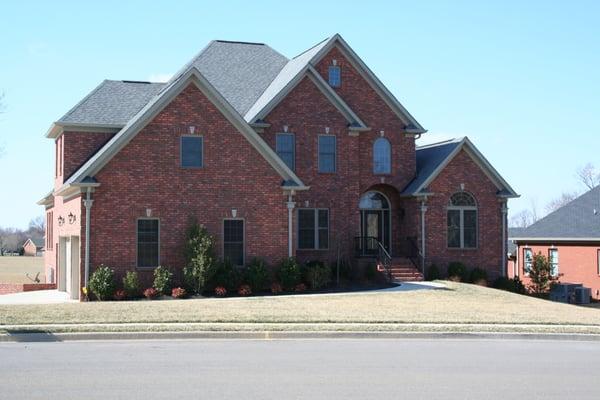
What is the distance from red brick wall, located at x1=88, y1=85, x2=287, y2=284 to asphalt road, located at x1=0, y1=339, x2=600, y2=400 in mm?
10306

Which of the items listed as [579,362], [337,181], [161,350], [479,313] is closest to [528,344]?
[579,362]

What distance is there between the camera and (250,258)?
92.3 feet

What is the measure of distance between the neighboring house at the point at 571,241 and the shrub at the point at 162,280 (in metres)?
20.7

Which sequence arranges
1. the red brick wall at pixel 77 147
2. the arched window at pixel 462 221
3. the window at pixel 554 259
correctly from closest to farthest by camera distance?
the red brick wall at pixel 77 147, the arched window at pixel 462 221, the window at pixel 554 259

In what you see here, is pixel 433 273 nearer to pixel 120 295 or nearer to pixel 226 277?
pixel 226 277

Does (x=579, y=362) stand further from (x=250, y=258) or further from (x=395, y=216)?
(x=395, y=216)

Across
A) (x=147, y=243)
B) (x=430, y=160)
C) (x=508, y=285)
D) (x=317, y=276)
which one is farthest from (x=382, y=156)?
(x=147, y=243)

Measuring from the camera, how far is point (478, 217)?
3506cm

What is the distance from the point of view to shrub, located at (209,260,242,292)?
2680cm

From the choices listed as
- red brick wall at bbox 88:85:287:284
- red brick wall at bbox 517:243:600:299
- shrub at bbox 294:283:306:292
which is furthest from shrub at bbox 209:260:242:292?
red brick wall at bbox 517:243:600:299

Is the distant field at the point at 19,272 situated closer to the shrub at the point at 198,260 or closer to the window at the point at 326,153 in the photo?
the shrub at the point at 198,260

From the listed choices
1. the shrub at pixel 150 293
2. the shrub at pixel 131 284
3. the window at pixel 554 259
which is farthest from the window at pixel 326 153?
the window at pixel 554 259

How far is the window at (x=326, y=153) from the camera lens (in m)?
32.9

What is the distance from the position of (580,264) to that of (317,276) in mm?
18999
